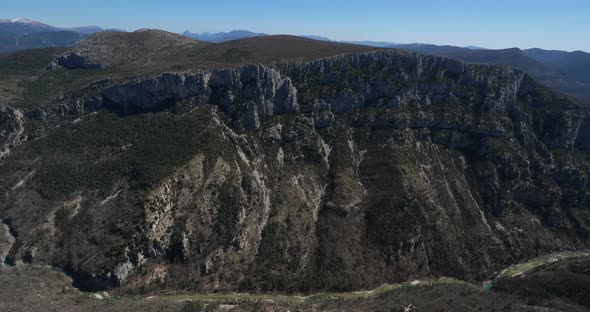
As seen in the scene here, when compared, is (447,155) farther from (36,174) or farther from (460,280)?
(36,174)

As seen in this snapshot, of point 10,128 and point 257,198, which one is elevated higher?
point 10,128

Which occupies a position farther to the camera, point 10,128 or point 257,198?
point 10,128

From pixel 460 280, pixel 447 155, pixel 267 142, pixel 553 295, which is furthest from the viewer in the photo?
pixel 447 155

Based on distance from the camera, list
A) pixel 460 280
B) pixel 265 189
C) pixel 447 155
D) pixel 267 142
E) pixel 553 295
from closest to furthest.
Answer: pixel 553 295 → pixel 460 280 → pixel 265 189 → pixel 267 142 → pixel 447 155

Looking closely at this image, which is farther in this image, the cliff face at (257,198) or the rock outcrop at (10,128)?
the rock outcrop at (10,128)

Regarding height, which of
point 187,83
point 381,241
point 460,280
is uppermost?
point 187,83

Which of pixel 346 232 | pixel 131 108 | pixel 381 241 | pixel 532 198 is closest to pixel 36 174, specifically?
pixel 131 108

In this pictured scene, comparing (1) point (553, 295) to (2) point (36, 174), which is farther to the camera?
(2) point (36, 174)

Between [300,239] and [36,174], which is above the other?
[36,174]
